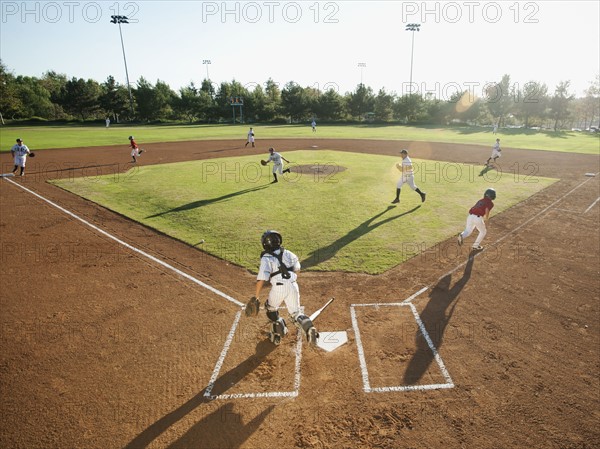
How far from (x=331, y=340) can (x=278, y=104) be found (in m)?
Answer: 94.0

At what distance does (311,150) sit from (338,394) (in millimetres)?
30444

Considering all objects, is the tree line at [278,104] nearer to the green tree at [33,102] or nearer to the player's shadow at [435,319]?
the green tree at [33,102]

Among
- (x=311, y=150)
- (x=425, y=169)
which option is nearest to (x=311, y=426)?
(x=425, y=169)

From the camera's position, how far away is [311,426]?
5035mm

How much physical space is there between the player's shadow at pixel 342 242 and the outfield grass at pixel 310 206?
3 centimetres

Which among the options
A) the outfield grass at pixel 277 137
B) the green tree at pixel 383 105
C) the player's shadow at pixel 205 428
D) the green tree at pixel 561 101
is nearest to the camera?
the player's shadow at pixel 205 428

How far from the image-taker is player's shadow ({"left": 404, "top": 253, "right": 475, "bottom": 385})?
6105mm

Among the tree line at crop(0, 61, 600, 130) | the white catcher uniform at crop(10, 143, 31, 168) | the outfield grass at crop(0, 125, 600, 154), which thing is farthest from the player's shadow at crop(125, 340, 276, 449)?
the tree line at crop(0, 61, 600, 130)

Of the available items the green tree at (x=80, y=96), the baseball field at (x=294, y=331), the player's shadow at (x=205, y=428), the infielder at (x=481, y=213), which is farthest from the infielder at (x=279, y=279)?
the green tree at (x=80, y=96)

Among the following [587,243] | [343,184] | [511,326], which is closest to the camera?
[511,326]

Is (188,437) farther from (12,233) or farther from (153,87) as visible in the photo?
(153,87)

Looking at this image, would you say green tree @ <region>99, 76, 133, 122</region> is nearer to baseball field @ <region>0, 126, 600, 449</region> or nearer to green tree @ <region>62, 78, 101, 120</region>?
green tree @ <region>62, 78, 101, 120</region>

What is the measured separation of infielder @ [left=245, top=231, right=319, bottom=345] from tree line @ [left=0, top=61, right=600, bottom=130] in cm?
8663

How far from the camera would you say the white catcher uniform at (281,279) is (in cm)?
609
